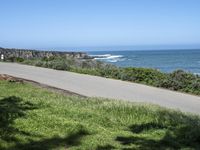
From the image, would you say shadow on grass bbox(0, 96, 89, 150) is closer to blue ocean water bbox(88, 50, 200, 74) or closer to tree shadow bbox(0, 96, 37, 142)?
tree shadow bbox(0, 96, 37, 142)

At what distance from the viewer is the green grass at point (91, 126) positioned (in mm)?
7676

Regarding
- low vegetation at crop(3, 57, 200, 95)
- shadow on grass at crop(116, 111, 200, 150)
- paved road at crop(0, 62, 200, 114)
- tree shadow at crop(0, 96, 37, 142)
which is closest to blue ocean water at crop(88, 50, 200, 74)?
low vegetation at crop(3, 57, 200, 95)

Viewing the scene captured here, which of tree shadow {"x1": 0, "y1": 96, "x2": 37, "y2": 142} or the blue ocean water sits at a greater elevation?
tree shadow {"x1": 0, "y1": 96, "x2": 37, "y2": 142}

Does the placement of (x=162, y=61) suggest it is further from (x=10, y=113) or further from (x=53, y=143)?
(x=53, y=143)

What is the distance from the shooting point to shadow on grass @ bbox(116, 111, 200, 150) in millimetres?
7863

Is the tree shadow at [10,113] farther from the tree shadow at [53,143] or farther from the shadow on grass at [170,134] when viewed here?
the shadow on grass at [170,134]

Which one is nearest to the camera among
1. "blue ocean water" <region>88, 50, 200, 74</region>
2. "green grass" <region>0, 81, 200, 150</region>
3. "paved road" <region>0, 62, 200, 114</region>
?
"green grass" <region>0, 81, 200, 150</region>

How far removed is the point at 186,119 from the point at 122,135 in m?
2.29

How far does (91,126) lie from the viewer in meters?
9.11

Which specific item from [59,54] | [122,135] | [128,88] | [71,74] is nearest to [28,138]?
[122,135]

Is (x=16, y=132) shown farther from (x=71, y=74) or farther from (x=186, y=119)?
(x=71, y=74)

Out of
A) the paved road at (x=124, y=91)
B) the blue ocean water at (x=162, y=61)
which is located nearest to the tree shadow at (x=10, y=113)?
the paved road at (x=124, y=91)

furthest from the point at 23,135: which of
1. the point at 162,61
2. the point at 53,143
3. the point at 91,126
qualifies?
the point at 162,61

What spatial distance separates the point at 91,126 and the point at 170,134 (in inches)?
62.7
